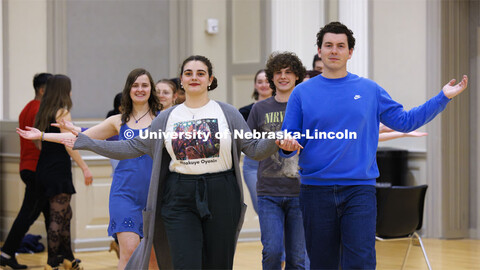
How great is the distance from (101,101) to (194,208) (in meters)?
7.03

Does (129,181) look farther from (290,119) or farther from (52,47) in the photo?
(52,47)

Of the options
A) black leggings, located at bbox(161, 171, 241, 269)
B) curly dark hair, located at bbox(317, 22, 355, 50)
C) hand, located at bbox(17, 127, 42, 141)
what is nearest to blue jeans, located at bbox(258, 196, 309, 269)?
black leggings, located at bbox(161, 171, 241, 269)

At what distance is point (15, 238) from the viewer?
637cm

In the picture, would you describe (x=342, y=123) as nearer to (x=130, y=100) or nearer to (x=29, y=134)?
(x=29, y=134)

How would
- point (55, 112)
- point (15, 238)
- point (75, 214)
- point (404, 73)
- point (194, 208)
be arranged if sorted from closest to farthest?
point (194, 208) < point (55, 112) < point (15, 238) < point (75, 214) < point (404, 73)

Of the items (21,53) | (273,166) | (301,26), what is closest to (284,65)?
(273,166)

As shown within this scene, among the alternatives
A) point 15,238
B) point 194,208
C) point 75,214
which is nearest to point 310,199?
point 194,208

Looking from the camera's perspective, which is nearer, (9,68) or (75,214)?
(75,214)

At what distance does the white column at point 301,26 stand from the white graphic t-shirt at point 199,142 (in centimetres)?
600

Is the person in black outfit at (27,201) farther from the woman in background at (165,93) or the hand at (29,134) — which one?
the hand at (29,134)

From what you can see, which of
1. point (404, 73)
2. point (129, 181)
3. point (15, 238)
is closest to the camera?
point (129, 181)

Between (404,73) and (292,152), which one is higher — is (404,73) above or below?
above

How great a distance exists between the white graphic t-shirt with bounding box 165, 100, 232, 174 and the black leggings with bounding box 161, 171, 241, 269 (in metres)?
0.05

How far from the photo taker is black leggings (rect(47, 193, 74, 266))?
19.6 ft
